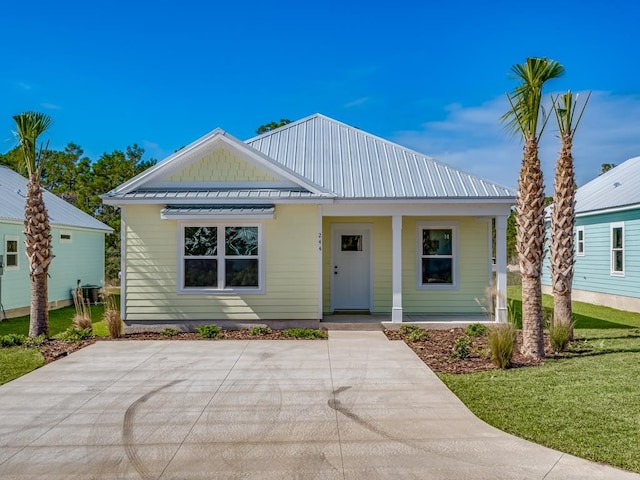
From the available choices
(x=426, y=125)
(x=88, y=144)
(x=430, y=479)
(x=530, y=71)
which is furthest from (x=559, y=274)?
(x=88, y=144)

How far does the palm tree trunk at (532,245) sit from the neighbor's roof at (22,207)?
14.4 m

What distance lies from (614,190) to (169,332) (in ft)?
54.8

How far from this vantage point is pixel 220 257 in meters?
11.4

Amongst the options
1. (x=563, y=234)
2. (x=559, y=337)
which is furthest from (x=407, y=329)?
(x=563, y=234)

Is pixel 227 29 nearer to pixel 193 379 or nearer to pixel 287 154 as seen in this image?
pixel 287 154

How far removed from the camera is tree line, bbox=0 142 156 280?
91.9ft

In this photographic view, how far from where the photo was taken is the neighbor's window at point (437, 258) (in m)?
12.9

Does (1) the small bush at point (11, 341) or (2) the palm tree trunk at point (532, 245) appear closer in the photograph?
(2) the palm tree trunk at point (532, 245)

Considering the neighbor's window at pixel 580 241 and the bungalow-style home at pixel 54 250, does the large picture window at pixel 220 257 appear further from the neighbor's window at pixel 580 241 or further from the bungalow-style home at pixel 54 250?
the neighbor's window at pixel 580 241

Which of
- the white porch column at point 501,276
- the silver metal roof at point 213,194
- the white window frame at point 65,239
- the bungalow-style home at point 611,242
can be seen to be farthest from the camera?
the white window frame at point 65,239

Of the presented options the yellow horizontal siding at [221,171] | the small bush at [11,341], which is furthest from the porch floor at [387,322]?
the small bush at [11,341]

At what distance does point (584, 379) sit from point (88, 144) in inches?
1237

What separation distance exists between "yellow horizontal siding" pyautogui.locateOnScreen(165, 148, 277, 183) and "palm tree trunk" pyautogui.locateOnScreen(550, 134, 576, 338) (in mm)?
6624

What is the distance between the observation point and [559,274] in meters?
9.91
